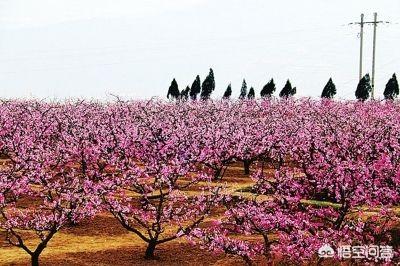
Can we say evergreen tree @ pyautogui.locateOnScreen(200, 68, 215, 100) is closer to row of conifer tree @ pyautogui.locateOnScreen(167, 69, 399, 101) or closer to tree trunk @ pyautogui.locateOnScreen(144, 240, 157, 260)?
row of conifer tree @ pyautogui.locateOnScreen(167, 69, 399, 101)

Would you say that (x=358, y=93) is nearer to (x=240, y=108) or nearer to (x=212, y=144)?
(x=240, y=108)

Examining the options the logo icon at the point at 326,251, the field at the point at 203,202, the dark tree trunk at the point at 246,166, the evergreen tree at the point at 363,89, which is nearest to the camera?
the logo icon at the point at 326,251

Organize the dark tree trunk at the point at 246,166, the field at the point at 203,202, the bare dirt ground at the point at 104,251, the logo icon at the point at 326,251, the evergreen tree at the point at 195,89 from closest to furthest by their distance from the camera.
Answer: the logo icon at the point at 326,251 < the field at the point at 203,202 < the bare dirt ground at the point at 104,251 < the dark tree trunk at the point at 246,166 < the evergreen tree at the point at 195,89

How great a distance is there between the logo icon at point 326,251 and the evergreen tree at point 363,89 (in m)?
58.2

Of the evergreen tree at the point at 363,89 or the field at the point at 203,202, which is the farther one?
the evergreen tree at the point at 363,89

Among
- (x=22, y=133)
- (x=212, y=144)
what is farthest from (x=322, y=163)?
(x=22, y=133)

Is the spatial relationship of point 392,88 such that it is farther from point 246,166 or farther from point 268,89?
point 246,166

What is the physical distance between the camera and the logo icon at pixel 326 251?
16.0 metres

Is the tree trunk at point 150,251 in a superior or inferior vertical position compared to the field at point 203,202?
inferior

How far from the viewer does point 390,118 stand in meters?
41.0

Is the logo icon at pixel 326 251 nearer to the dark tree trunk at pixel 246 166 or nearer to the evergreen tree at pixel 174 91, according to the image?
the dark tree trunk at pixel 246 166

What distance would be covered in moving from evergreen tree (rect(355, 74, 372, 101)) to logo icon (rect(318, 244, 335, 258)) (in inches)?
2290

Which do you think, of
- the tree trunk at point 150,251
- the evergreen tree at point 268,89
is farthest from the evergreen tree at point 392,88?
the tree trunk at point 150,251

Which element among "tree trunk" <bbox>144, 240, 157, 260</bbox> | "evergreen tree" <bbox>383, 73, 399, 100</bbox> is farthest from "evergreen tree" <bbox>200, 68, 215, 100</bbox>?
"tree trunk" <bbox>144, 240, 157, 260</bbox>
